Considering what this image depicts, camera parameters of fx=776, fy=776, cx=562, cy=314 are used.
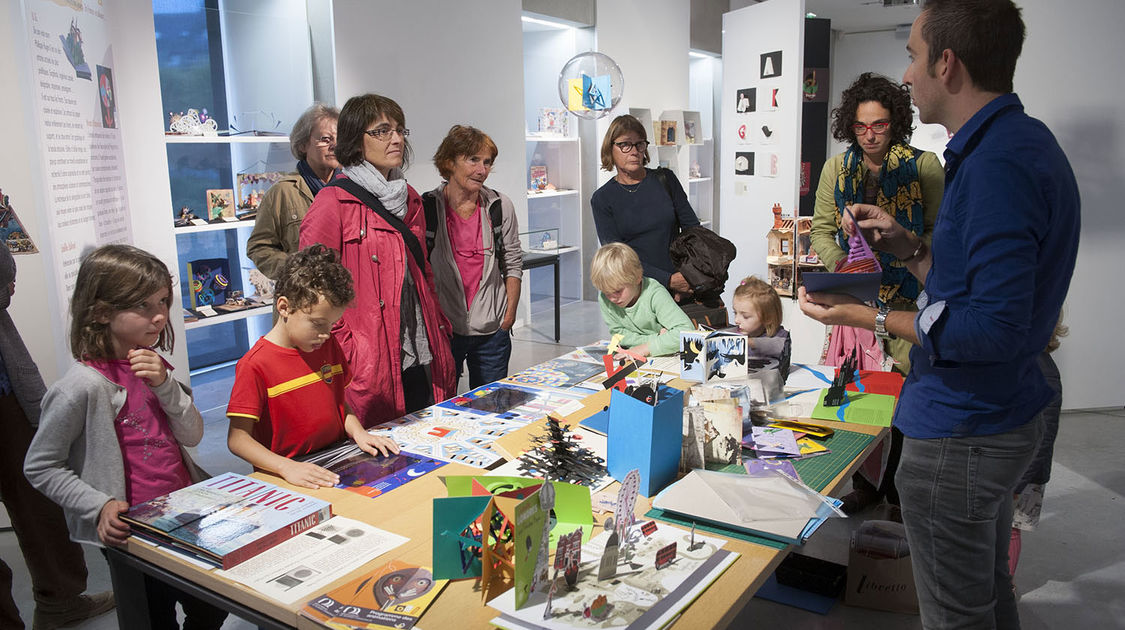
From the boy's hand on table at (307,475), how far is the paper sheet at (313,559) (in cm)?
21

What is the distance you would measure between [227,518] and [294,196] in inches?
73.5

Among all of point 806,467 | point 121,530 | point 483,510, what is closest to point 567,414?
point 806,467

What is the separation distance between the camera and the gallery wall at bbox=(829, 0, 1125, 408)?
4297mm

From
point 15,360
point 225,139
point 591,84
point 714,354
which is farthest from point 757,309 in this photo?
point 591,84

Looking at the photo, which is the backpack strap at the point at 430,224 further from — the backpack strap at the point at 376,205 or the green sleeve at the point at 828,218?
the green sleeve at the point at 828,218

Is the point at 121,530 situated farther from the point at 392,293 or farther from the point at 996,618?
the point at 996,618

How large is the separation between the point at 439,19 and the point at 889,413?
4.98 meters

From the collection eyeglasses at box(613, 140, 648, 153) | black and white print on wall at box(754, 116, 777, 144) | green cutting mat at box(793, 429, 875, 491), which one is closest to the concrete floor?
green cutting mat at box(793, 429, 875, 491)

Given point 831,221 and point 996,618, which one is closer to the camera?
point 996,618

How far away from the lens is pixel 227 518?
1621 mm

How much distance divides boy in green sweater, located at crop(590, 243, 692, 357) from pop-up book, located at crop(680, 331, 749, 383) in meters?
0.36

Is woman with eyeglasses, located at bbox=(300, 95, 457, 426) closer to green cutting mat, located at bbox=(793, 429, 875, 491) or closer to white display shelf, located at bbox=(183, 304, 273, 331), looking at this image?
green cutting mat, located at bbox=(793, 429, 875, 491)

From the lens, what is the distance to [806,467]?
1.98 metres

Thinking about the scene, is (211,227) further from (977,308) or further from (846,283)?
(977,308)
